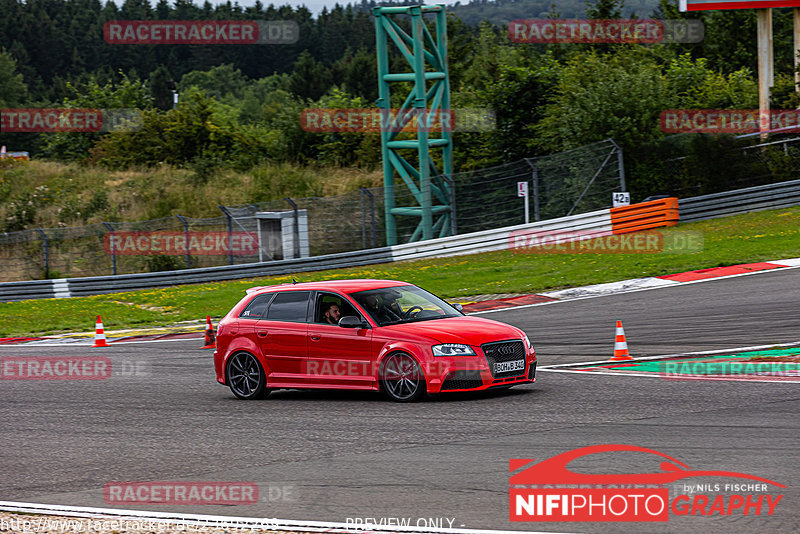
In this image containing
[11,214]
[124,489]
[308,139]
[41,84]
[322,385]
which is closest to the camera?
[124,489]

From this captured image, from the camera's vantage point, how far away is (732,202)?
1188 inches

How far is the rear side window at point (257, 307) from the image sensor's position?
1296 cm

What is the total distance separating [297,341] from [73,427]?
279cm

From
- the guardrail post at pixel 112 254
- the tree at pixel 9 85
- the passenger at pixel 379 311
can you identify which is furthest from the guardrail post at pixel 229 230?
the tree at pixel 9 85

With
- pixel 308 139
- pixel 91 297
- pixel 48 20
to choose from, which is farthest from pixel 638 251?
pixel 48 20

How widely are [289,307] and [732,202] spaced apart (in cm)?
2100

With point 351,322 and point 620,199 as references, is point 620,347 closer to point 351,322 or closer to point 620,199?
point 351,322

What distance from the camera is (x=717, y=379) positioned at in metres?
11.9

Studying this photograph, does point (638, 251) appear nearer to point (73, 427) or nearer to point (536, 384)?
point (536, 384)

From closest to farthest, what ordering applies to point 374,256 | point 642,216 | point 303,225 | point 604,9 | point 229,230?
point 642,216, point 374,256, point 229,230, point 303,225, point 604,9

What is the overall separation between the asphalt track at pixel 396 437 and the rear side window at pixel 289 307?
106 centimetres

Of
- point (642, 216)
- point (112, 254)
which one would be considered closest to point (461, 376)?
point (642, 216)

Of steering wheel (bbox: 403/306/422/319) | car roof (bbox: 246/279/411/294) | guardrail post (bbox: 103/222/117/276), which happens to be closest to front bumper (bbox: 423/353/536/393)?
steering wheel (bbox: 403/306/422/319)

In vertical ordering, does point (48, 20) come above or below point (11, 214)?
above
